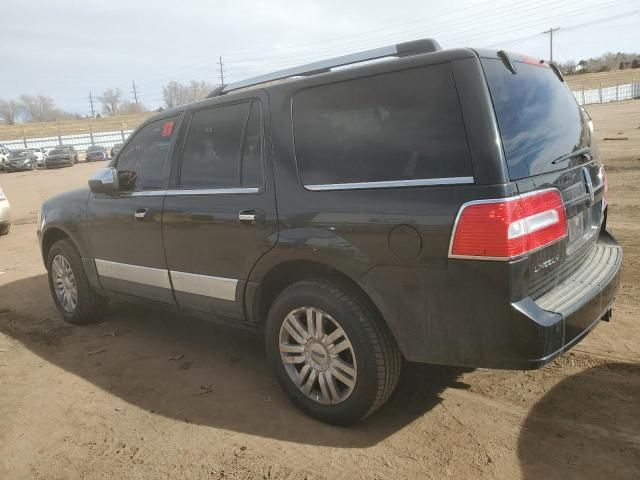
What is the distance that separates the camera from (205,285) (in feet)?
11.9

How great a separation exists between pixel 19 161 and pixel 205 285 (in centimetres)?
3534

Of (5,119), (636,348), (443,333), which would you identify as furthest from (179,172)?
(5,119)

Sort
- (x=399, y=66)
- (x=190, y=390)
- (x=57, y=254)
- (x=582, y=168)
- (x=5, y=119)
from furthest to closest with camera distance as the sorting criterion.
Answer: (x=5, y=119), (x=57, y=254), (x=190, y=390), (x=582, y=168), (x=399, y=66)

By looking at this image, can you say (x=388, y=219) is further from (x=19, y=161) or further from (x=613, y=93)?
(x=613, y=93)

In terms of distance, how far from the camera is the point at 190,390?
11.8ft

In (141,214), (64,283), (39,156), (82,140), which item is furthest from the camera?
(82,140)

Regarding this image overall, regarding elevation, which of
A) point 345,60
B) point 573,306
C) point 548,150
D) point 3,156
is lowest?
point 573,306

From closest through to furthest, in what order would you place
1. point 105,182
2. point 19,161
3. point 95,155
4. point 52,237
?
point 105,182 → point 52,237 → point 19,161 → point 95,155

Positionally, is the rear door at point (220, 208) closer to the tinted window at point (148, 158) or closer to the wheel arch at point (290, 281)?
the wheel arch at point (290, 281)

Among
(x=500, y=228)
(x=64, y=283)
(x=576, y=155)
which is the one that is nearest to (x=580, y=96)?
(x=576, y=155)

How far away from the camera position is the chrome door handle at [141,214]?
3980 mm

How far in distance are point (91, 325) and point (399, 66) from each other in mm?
3979

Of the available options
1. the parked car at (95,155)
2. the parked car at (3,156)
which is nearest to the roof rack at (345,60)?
the parked car at (3,156)

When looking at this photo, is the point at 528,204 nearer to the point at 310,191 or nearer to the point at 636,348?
the point at 310,191
